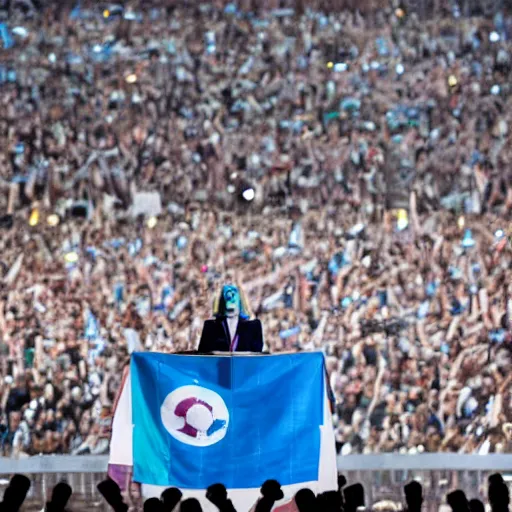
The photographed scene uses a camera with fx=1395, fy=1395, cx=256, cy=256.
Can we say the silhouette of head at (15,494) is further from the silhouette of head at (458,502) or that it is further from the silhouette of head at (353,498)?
the silhouette of head at (458,502)

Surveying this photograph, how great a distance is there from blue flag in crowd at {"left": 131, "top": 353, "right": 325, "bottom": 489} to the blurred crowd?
141 inches

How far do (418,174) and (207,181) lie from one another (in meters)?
1.43

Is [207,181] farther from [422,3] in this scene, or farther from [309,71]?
[422,3]

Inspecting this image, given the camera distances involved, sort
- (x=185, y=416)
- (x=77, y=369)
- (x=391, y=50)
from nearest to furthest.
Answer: (x=185, y=416) < (x=77, y=369) < (x=391, y=50)

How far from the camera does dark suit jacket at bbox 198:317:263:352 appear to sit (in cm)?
628

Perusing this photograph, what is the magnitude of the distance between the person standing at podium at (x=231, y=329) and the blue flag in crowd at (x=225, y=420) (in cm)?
84

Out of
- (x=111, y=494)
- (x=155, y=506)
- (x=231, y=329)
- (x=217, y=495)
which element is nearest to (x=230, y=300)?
(x=231, y=329)

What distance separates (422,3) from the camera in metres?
9.70

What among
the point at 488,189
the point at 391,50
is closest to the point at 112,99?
the point at 391,50

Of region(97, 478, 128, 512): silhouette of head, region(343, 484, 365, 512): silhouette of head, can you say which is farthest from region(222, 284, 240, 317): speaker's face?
region(343, 484, 365, 512): silhouette of head

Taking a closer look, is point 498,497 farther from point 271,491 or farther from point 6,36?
point 6,36

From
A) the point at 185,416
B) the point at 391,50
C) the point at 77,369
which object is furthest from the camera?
the point at 391,50

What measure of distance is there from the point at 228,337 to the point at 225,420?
1.09 m

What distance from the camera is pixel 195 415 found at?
5285 mm
